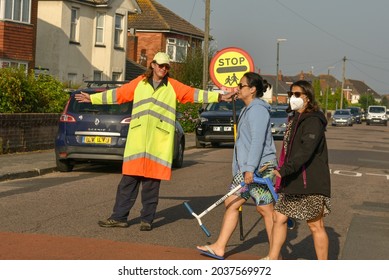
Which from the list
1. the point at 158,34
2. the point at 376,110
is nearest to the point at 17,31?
the point at 158,34

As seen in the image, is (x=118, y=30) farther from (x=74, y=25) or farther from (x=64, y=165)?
(x=64, y=165)

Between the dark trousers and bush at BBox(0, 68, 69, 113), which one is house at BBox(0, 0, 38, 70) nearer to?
bush at BBox(0, 68, 69, 113)

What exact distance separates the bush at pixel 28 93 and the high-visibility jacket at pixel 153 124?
11.5 metres

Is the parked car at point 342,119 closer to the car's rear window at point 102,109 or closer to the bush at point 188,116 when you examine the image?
the bush at point 188,116

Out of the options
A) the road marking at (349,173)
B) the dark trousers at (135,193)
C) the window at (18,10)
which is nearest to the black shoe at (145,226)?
the dark trousers at (135,193)

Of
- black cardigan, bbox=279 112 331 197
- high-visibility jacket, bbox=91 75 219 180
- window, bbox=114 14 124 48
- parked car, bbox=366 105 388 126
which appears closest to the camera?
black cardigan, bbox=279 112 331 197

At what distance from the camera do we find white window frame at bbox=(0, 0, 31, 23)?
109 feet

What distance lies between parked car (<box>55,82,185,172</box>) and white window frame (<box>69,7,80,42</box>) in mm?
25073

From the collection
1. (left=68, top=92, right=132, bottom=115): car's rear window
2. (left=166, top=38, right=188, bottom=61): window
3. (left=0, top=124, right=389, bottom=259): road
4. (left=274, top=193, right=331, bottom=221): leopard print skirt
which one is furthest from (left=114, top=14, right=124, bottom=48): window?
(left=274, top=193, right=331, bottom=221): leopard print skirt

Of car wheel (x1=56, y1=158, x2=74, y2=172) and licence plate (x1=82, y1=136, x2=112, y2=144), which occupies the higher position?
licence plate (x1=82, y1=136, x2=112, y2=144)

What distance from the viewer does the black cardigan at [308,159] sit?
22.5 feet

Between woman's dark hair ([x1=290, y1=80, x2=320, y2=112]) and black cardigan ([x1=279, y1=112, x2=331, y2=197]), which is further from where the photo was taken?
woman's dark hair ([x1=290, y1=80, x2=320, y2=112])

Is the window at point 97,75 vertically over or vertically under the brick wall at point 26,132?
over

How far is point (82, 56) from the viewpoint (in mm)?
41594
